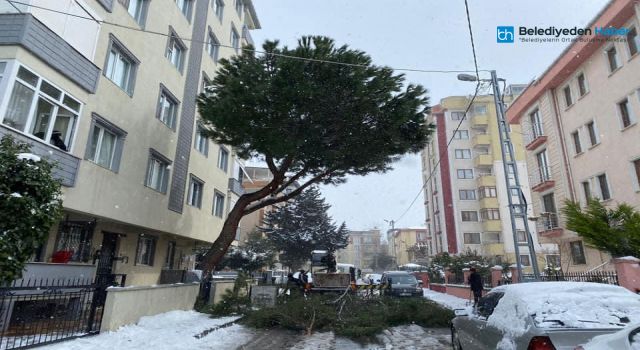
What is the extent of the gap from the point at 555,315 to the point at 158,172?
15550 millimetres

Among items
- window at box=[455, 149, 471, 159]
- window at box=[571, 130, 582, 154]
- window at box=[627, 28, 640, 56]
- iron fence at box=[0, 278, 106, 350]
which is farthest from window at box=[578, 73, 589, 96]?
window at box=[455, 149, 471, 159]

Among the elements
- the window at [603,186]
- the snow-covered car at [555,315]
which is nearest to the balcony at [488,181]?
the window at [603,186]

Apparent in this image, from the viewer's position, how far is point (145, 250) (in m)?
16.8

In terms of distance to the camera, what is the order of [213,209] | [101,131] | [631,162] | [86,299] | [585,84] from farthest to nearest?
[213,209], [585,84], [631,162], [101,131], [86,299]

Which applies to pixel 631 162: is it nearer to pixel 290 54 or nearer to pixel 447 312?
pixel 447 312

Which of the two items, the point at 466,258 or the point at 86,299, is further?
the point at 466,258

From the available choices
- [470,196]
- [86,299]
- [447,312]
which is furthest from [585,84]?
[470,196]

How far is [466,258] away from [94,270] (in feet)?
85.5

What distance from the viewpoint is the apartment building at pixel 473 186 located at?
44.5m

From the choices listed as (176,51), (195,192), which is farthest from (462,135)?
(176,51)

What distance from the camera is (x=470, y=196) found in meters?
47.8

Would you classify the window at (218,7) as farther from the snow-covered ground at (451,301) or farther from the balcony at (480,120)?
the balcony at (480,120)

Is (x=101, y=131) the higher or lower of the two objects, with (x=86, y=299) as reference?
higher

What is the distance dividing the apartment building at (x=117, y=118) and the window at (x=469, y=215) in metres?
35.3
